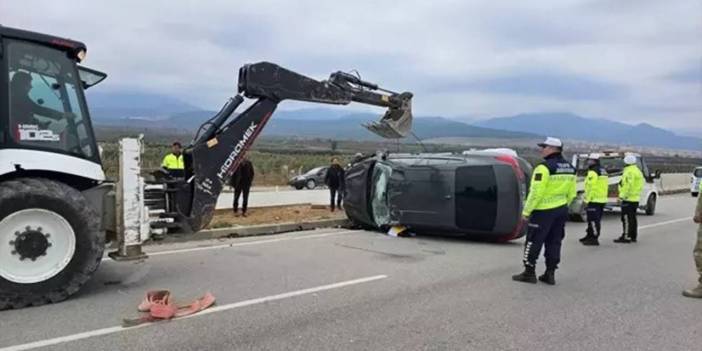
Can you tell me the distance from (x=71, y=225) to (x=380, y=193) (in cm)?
728

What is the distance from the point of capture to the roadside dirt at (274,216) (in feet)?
44.5

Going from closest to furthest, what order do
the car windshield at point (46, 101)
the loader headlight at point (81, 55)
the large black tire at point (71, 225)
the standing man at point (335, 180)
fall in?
the large black tire at point (71, 225), the car windshield at point (46, 101), the loader headlight at point (81, 55), the standing man at point (335, 180)

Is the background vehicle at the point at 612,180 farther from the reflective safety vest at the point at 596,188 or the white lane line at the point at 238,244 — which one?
the white lane line at the point at 238,244

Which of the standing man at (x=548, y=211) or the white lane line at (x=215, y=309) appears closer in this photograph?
the white lane line at (x=215, y=309)

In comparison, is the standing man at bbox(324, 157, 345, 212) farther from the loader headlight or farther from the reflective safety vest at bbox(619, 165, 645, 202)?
the loader headlight

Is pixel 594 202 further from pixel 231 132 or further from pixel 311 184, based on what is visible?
pixel 311 184

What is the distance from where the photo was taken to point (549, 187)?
796cm

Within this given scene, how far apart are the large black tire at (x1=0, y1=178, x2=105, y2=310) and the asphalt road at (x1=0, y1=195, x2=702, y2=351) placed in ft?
0.56

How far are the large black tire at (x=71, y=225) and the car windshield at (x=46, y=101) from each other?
0.44 metres

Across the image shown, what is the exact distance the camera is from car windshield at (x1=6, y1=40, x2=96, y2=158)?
6.22 m

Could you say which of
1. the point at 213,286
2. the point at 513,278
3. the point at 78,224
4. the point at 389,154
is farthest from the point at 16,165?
the point at 389,154

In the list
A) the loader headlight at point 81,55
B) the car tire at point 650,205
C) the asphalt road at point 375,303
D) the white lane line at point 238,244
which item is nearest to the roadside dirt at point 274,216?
the white lane line at point 238,244

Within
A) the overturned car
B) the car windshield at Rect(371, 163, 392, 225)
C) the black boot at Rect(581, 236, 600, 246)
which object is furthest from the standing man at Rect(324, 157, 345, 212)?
the black boot at Rect(581, 236, 600, 246)

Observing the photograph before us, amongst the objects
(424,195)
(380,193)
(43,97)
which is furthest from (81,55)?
(380,193)
